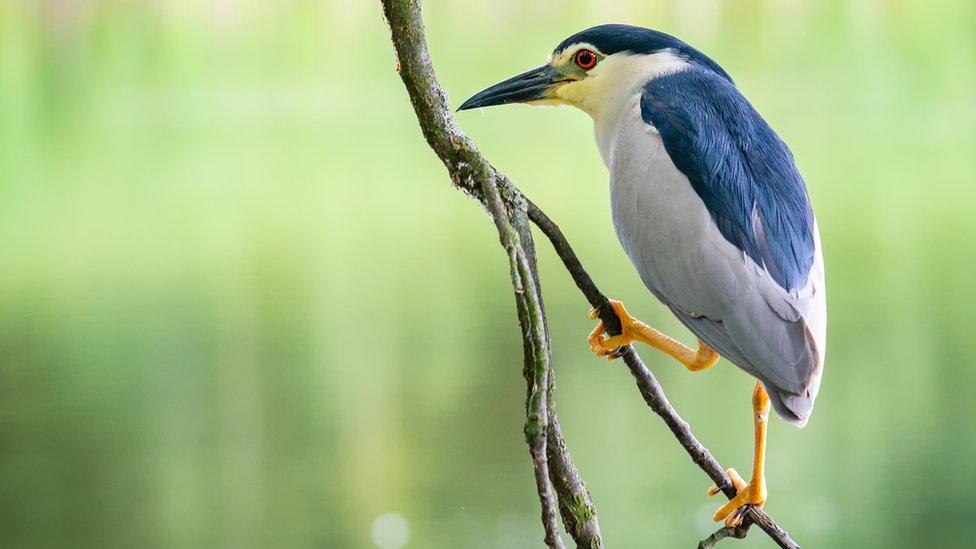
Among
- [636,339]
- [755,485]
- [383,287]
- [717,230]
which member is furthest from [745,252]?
[383,287]

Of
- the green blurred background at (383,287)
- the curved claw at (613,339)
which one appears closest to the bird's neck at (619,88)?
the curved claw at (613,339)

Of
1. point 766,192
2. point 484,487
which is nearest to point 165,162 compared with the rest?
point 484,487

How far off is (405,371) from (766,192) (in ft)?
14.2

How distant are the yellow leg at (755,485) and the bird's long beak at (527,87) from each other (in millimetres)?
520

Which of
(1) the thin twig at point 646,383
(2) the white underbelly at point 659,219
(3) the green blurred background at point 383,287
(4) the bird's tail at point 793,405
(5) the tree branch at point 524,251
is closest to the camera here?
(5) the tree branch at point 524,251

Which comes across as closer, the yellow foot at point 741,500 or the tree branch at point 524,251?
the tree branch at point 524,251

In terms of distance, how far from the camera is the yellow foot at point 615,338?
1601 mm

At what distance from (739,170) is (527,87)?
351mm

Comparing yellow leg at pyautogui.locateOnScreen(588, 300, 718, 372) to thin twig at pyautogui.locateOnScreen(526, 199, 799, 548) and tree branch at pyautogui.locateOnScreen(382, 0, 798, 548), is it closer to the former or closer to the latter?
thin twig at pyautogui.locateOnScreen(526, 199, 799, 548)

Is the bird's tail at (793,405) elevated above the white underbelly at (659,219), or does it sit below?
below

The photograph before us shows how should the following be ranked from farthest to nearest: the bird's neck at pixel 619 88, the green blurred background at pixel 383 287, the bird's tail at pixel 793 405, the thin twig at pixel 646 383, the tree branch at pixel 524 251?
the green blurred background at pixel 383 287, the bird's neck at pixel 619 88, the bird's tail at pixel 793 405, the thin twig at pixel 646 383, the tree branch at pixel 524 251

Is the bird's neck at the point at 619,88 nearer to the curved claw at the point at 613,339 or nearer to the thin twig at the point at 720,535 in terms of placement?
the curved claw at the point at 613,339

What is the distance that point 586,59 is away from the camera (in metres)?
1.83

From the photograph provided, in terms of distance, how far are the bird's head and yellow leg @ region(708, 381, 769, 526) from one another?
0.46 m
